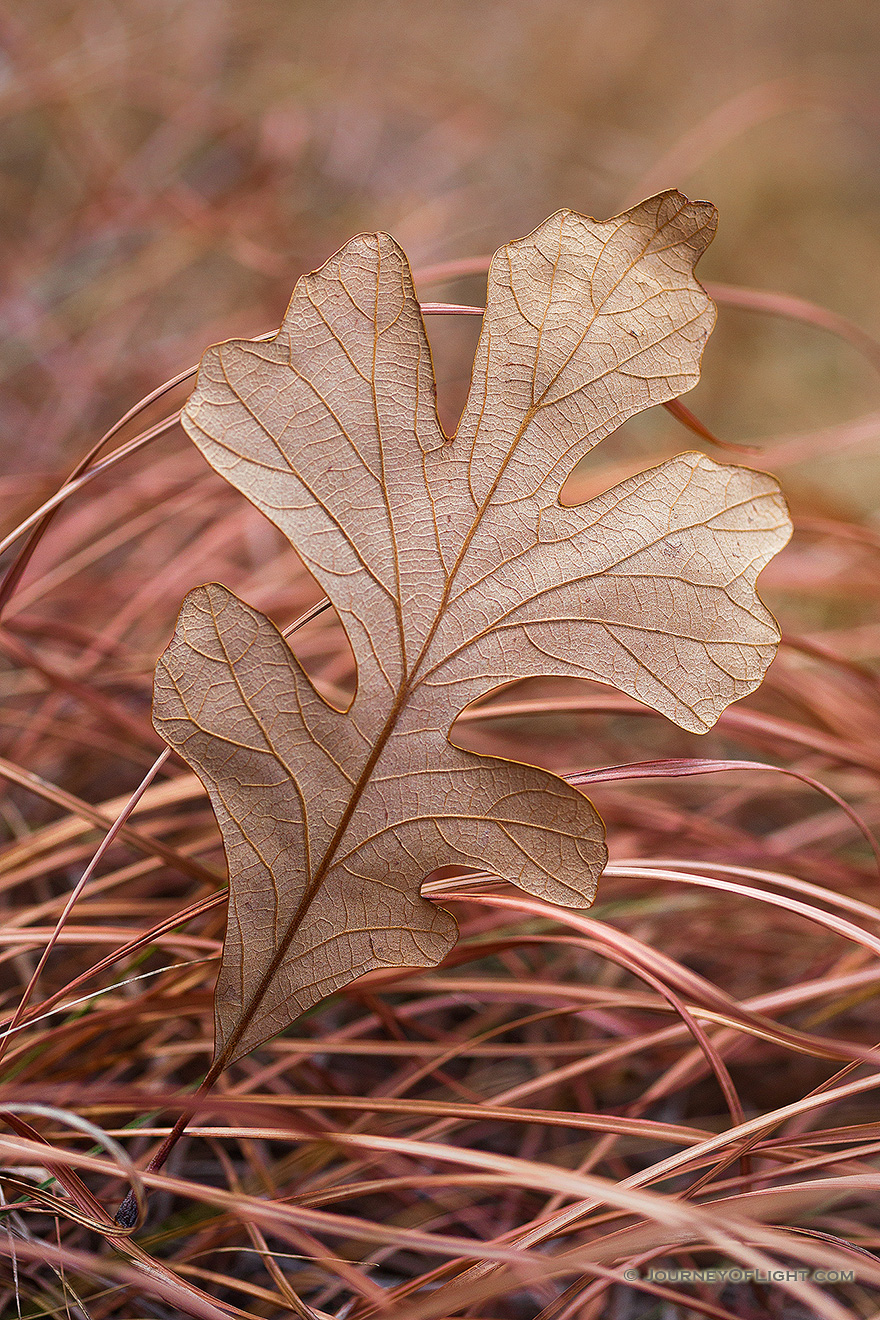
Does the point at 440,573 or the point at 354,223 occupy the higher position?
the point at 354,223

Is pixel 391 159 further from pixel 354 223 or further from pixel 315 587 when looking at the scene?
pixel 315 587

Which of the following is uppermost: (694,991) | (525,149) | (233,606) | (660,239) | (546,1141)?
(525,149)

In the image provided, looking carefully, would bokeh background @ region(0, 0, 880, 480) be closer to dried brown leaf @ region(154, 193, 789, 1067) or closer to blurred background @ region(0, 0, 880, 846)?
blurred background @ region(0, 0, 880, 846)

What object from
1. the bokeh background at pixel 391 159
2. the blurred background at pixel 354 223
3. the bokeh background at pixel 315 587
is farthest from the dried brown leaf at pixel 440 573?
the bokeh background at pixel 391 159

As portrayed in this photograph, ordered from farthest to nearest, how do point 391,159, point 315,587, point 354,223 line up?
point 391,159
point 354,223
point 315,587

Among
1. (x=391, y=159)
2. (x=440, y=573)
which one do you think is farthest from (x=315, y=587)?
(x=391, y=159)

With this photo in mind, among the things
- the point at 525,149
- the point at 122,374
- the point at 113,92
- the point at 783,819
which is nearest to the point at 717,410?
the point at 525,149

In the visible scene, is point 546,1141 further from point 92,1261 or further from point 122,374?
point 122,374
